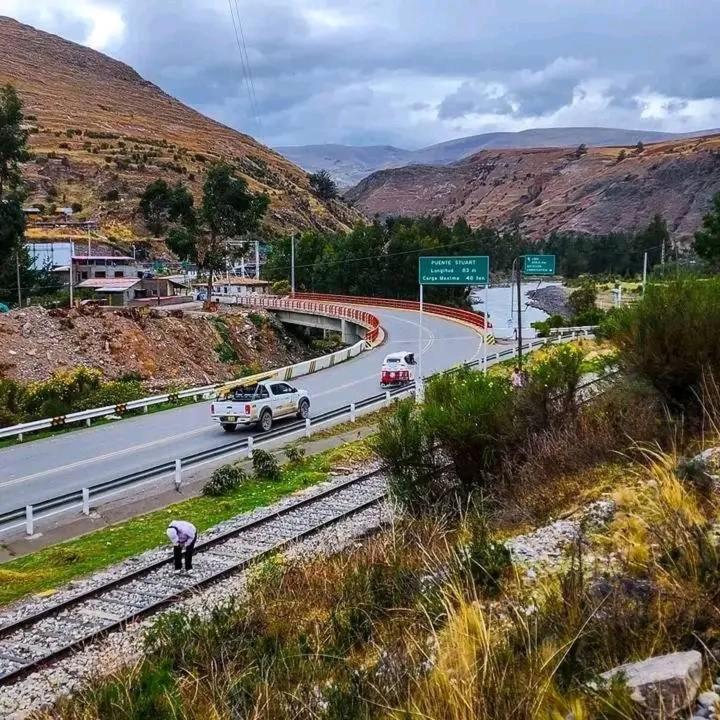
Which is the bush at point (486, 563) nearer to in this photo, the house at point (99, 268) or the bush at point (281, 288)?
the house at point (99, 268)

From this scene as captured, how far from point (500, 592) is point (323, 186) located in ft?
542

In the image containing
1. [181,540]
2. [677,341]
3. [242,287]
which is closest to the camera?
[677,341]

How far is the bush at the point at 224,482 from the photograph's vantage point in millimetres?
18375

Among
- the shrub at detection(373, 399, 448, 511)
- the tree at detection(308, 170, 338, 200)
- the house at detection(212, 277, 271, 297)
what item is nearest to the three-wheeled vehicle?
the shrub at detection(373, 399, 448, 511)

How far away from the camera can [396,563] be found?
26.8ft

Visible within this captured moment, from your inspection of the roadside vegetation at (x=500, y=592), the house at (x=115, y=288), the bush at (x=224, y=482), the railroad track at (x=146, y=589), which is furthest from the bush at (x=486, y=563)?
the house at (x=115, y=288)

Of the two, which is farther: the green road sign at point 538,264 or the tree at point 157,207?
the tree at point 157,207

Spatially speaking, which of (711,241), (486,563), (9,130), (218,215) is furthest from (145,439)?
(711,241)

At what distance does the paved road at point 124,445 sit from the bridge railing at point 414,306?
55.4 ft

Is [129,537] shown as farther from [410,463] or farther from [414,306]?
[414,306]

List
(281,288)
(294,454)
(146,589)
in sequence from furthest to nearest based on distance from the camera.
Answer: (281,288) < (294,454) < (146,589)

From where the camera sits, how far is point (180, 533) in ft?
41.2

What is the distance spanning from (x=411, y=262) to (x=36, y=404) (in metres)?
50.5

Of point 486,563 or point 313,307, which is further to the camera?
point 313,307
